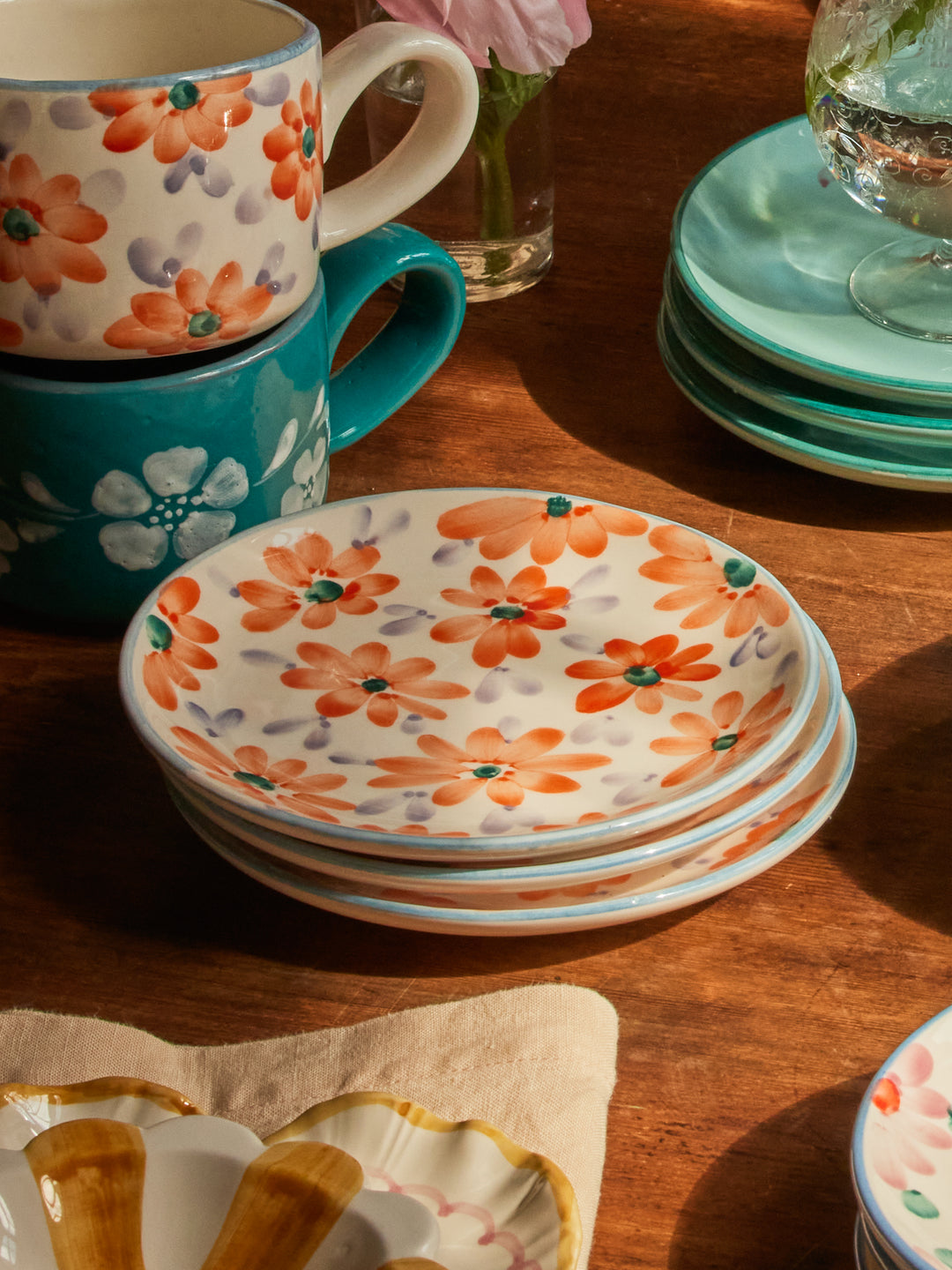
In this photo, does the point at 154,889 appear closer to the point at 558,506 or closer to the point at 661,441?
the point at 558,506

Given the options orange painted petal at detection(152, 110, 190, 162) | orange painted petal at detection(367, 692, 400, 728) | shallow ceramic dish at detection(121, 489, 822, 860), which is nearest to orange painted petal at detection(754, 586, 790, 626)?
shallow ceramic dish at detection(121, 489, 822, 860)

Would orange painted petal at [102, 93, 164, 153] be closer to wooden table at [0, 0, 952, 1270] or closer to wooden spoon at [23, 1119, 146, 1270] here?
wooden table at [0, 0, 952, 1270]

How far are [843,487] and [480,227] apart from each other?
0.81ft

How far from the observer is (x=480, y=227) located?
28.2 inches

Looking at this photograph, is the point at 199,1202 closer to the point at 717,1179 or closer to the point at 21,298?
the point at 717,1179

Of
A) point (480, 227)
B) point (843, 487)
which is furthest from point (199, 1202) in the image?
point (480, 227)

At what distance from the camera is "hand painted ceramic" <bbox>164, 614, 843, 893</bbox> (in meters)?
0.35

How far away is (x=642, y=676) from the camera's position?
46 cm

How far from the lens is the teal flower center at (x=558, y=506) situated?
0.51m

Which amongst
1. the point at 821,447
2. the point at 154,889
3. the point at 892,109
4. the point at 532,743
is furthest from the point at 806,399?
the point at 154,889

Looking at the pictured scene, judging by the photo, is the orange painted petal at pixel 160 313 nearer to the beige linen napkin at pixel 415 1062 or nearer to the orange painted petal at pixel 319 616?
the orange painted petal at pixel 319 616

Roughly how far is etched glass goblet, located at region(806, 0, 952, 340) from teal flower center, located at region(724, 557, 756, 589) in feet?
0.71

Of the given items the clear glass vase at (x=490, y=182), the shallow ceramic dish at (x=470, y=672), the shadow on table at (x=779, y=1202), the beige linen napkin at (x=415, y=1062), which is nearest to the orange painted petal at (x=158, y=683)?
the shallow ceramic dish at (x=470, y=672)

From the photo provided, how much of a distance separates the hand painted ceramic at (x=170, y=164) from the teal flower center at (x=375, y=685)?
0.43 ft
